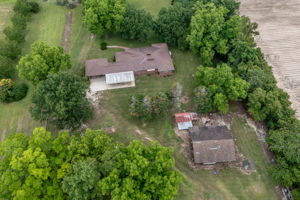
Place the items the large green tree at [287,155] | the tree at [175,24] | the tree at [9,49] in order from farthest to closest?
the tree at [175,24]
the tree at [9,49]
the large green tree at [287,155]

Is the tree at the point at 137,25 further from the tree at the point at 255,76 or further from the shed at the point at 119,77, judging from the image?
the tree at the point at 255,76

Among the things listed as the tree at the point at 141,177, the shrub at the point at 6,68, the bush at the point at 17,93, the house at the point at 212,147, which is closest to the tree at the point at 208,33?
the house at the point at 212,147

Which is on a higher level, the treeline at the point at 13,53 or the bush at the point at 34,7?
the bush at the point at 34,7

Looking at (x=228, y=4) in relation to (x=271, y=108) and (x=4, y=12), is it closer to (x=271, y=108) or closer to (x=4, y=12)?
(x=271, y=108)

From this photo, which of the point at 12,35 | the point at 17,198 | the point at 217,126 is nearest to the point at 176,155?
the point at 217,126

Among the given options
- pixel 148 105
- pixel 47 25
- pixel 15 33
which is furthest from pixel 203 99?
pixel 47 25

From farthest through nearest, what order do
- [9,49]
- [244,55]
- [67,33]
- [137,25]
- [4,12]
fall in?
[4,12], [67,33], [137,25], [9,49], [244,55]

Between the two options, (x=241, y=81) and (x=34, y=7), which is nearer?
(x=241, y=81)

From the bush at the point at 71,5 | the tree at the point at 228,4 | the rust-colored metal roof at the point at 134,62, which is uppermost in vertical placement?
the tree at the point at 228,4
